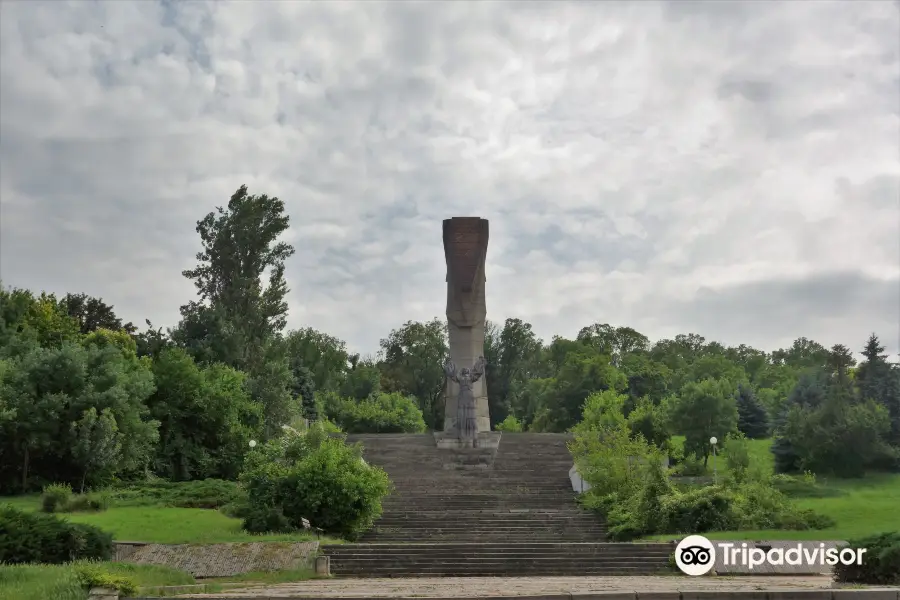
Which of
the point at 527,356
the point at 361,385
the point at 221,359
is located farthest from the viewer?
the point at 527,356

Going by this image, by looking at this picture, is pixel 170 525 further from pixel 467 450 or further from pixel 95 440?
pixel 467 450

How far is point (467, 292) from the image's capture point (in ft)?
122

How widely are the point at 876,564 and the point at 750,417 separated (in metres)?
31.1

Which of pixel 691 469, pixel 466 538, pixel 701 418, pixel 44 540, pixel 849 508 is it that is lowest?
pixel 466 538

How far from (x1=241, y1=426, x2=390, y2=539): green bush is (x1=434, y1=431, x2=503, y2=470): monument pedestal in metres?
8.08

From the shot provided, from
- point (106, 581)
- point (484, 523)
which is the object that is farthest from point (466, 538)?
point (106, 581)

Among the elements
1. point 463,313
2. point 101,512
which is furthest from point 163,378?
point 463,313

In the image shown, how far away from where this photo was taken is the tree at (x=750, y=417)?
41.8m

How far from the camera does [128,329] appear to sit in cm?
4994

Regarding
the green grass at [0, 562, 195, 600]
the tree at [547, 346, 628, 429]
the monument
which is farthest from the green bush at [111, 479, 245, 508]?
the tree at [547, 346, 628, 429]

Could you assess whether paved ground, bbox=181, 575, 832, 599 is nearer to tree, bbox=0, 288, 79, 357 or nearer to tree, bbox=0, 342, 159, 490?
tree, bbox=0, 342, 159, 490

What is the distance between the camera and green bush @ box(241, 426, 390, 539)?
19188mm

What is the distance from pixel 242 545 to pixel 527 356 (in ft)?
169

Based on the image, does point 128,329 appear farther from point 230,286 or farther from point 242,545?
point 242,545
